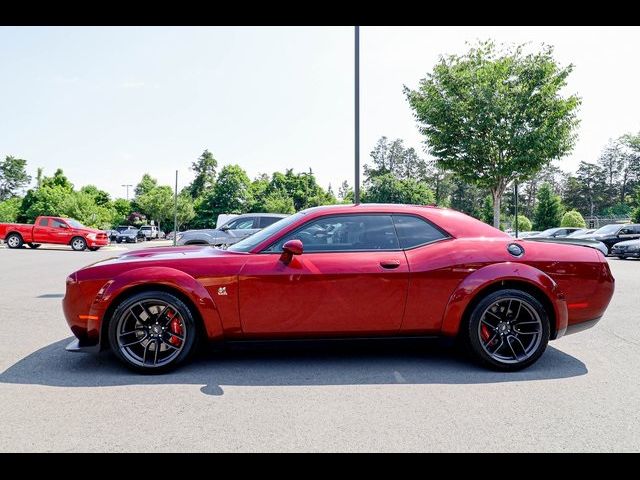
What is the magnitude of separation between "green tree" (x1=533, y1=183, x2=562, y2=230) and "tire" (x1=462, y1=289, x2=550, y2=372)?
151 feet

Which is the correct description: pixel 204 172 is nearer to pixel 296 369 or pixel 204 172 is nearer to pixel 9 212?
pixel 9 212

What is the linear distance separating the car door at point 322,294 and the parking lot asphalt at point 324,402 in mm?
254

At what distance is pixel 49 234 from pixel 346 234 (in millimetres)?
23478

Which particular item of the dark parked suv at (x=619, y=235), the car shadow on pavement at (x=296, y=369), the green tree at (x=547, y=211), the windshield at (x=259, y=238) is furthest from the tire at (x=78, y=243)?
the green tree at (x=547, y=211)

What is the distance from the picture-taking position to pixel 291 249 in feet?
12.0

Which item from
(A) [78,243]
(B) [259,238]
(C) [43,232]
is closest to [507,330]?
(B) [259,238]

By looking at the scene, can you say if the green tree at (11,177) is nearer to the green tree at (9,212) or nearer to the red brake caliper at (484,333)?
A: the green tree at (9,212)

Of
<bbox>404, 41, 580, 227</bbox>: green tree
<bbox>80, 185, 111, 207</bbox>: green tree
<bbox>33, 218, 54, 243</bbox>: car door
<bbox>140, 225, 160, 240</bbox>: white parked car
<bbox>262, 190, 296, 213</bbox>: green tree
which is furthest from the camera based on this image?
<bbox>80, 185, 111, 207</bbox>: green tree

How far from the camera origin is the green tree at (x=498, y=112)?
17.7m

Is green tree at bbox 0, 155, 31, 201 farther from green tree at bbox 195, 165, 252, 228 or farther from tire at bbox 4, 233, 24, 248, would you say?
tire at bbox 4, 233, 24, 248

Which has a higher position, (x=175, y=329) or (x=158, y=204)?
(x=158, y=204)

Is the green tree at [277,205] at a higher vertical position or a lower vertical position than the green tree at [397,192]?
lower

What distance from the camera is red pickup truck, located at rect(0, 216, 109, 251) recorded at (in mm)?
22766

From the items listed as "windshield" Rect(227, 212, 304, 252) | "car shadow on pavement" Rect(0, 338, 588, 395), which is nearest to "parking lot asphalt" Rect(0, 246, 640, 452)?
"car shadow on pavement" Rect(0, 338, 588, 395)
